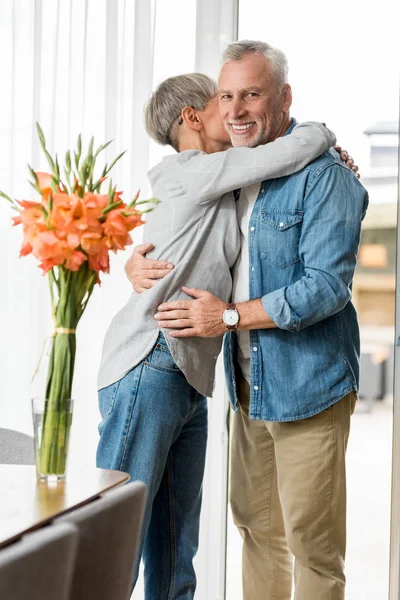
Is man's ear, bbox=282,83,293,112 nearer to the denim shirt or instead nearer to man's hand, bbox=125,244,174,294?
the denim shirt

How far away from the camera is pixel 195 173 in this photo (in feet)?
6.80

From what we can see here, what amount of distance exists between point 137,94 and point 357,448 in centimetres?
141

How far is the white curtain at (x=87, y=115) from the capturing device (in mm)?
2754

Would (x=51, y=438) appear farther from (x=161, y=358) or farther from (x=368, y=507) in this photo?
(x=368, y=507)

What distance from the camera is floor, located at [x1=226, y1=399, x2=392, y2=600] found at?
9.05 feet

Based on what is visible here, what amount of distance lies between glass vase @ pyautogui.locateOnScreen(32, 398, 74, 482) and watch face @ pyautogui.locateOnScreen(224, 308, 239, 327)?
58 cm

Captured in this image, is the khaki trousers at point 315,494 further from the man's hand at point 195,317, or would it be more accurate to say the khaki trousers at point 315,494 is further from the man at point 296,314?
the man's hand at point 195,317

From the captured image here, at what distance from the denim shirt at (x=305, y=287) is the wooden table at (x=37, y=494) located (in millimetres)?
612

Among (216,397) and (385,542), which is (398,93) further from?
(385,542)

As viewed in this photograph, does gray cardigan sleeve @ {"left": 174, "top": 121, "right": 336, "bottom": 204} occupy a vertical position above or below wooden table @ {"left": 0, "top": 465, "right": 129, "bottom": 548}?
above

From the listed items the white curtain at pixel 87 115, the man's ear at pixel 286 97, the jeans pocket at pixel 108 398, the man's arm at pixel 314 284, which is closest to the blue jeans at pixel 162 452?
the jeans pocket at pixel 108 398

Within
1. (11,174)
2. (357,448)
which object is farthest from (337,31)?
(357,448)

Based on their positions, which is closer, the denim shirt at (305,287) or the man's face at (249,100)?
the denim shirt at (305,287)

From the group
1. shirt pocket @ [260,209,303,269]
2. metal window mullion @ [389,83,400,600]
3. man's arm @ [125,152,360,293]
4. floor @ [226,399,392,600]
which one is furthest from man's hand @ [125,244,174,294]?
floor @ [226,399,392,600]
